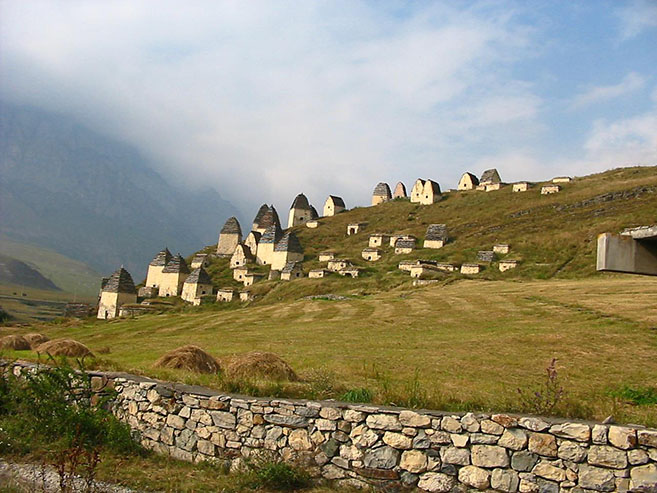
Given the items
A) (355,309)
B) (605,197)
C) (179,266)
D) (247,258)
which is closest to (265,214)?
(247,258)

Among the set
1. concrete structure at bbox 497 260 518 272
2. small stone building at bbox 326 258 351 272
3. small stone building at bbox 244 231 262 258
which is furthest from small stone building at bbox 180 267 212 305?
concrete structure at bbox 497 260 518 272

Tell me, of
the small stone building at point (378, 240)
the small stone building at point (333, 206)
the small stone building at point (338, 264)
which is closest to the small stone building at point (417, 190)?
the small stone building at point (333, 206)

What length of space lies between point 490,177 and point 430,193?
1481cm

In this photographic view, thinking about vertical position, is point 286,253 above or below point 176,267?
above

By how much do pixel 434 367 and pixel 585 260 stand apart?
4712 cm

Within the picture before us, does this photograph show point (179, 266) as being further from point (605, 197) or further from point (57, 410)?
point (57, 410)

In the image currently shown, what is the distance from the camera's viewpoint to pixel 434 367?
55.7 feet

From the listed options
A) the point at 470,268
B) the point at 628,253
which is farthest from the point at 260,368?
the point at 470,268

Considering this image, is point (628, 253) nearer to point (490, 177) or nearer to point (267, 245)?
point (267, 245)

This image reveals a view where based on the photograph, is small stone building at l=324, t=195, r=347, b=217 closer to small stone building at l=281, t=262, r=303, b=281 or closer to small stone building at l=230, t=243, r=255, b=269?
small stone building at l=230, t=243, r=255, b=269

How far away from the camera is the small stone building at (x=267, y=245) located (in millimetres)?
94000

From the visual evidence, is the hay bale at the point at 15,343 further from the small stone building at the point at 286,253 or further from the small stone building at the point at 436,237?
the small stone building at the point at 436,237

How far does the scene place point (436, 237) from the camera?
82.6 meters

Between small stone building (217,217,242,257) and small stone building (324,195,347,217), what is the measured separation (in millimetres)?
32819
